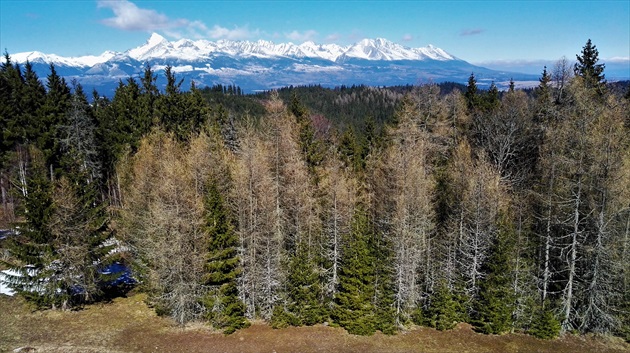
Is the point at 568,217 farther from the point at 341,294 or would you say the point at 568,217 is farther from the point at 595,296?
the point at 341,294

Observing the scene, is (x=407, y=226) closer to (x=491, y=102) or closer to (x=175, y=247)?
(x=175, y=247)

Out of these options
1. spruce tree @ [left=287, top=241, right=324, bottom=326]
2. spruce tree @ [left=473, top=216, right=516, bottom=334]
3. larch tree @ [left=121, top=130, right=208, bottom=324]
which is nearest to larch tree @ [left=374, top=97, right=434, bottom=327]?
spruce tree @ [left=473, top=216, right=516, bottom=334]

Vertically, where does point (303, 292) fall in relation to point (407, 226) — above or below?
below


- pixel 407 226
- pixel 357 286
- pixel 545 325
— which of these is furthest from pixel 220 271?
pixel 545 325

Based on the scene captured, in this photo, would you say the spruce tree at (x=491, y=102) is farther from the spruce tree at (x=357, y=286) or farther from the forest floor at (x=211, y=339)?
the forest floor at (x=211, y=339)

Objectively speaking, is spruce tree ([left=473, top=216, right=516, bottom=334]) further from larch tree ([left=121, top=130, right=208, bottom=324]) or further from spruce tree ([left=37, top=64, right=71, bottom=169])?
spruce tree ([left=37, top=64, right=71, bottom=169])

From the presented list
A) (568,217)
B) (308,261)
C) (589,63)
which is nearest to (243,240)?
(308,261)

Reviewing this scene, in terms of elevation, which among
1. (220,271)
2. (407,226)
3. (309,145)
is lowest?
(220,271)
